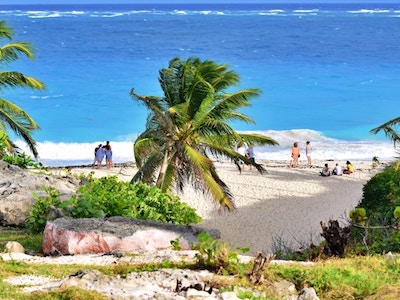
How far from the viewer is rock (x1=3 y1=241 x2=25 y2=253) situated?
11680 mm

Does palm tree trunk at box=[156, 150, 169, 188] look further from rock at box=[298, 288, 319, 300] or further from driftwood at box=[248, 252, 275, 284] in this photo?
rock at box=[298, 288, 319, 300]

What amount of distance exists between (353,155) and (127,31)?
77.6 m

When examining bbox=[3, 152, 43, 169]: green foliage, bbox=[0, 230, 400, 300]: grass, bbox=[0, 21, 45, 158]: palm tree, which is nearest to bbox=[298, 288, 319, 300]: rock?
bbox=[0, 230, 400, 300]: grass

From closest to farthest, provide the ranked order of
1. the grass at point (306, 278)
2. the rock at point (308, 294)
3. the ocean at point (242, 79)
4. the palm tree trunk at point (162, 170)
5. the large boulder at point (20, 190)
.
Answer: the grass at point (306, 278)
the rock at point (308, 294)
the large boulder at point (20, 190)
the palm tree trunk at point (162, 170)
the ocean at point (242, 79)

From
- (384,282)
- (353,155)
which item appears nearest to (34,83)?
(384,282)

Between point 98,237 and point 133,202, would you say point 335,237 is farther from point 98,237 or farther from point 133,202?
point 133,202

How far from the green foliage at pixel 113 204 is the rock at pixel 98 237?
0.93 metres

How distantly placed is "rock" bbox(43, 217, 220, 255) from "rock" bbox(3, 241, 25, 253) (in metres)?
0.42

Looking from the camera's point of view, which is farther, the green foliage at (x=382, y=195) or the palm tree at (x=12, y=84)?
the palm tree at (x=12, y=84)

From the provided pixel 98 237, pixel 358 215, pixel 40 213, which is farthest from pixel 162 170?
pixel 358 215

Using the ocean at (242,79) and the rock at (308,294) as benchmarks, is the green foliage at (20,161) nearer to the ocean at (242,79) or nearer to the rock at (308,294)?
the rock at (308,294)

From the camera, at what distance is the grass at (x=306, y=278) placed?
8078mm

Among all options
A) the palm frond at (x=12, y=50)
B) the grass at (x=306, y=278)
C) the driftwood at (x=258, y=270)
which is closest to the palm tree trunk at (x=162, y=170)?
the palm frond at (x=12, y=50)

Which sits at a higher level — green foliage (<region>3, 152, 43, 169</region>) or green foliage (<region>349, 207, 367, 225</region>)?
green foliage (<region>3, 152, 43, 169</region>)
